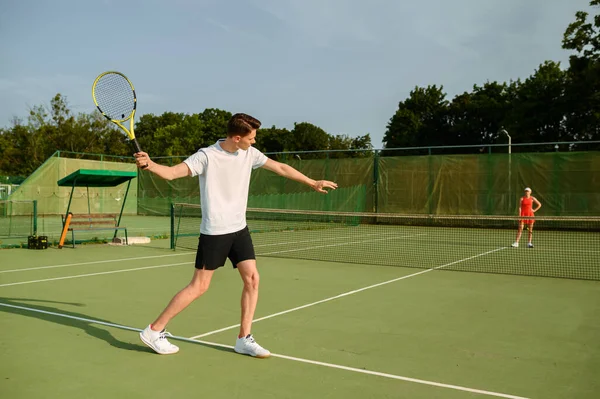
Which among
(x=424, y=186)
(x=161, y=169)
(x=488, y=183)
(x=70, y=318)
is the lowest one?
(x=70, y=318)

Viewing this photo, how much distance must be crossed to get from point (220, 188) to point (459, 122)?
1983 inches

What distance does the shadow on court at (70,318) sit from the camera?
4484 mm

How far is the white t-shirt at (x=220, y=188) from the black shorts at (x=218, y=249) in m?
0.04

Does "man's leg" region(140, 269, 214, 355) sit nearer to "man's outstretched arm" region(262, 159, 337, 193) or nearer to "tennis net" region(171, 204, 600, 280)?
"man's outstretched arm" region(262, 159, 337, 193)

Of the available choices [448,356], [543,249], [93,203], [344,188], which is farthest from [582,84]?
[448,356]

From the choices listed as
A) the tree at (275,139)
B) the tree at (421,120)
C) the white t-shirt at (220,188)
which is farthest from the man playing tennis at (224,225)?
the tree at (275,139)

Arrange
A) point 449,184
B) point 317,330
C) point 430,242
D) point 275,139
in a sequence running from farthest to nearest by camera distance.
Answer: point 275,139 → point 449,184 → point 430,242 → point 317,330

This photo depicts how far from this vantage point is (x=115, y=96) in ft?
17.5

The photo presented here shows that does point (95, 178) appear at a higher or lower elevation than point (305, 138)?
lower

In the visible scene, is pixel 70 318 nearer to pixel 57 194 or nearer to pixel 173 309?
pixel 173 309

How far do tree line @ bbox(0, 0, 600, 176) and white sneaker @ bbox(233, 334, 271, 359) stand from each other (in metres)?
20.0

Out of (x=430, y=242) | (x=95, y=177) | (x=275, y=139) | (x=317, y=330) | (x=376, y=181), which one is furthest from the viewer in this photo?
(x=275, y=139)

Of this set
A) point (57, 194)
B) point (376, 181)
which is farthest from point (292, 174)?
point (57, 194)

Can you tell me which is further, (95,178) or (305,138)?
(305,138)
